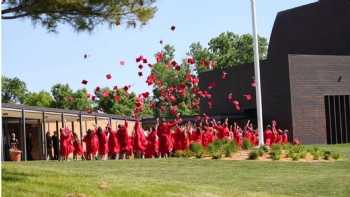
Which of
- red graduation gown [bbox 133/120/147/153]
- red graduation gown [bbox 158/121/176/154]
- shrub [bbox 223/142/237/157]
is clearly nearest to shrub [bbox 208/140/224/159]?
shrub [bbox 223/142/237/157]

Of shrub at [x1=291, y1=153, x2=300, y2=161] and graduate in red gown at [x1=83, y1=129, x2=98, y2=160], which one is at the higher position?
graduate in red gown at [x1=83, y1=129, x2=98, y2=160]

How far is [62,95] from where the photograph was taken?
83.9 meters

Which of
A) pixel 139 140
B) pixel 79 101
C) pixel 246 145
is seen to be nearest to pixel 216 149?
pixel 246 145

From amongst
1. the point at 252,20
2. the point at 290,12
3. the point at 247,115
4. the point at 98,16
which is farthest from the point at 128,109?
the point at 98,16

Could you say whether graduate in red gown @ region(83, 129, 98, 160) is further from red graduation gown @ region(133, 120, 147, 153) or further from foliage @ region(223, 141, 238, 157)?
foliage @ region(223, 141, 238, 157)

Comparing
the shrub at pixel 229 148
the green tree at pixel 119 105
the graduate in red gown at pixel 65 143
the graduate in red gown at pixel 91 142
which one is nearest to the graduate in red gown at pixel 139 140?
the graduate in red gown at pixel 91 142

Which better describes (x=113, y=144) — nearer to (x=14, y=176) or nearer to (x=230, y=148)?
(x=230, y=148)

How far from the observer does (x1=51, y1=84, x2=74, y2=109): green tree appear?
8288 centimetres

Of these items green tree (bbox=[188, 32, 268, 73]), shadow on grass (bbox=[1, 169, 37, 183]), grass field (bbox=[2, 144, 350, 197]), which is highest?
green tree (bbox=[188, 32, 268, 73])

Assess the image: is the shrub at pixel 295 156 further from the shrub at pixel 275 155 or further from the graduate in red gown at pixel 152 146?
the graduate in red gown at pixel 152 146

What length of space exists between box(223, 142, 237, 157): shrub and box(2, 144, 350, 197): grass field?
1817 mm

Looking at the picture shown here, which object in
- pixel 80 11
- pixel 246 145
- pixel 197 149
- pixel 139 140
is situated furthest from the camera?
pixel 139 140

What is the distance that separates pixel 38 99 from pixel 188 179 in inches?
2830

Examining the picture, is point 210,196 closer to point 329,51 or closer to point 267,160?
point 267,160
